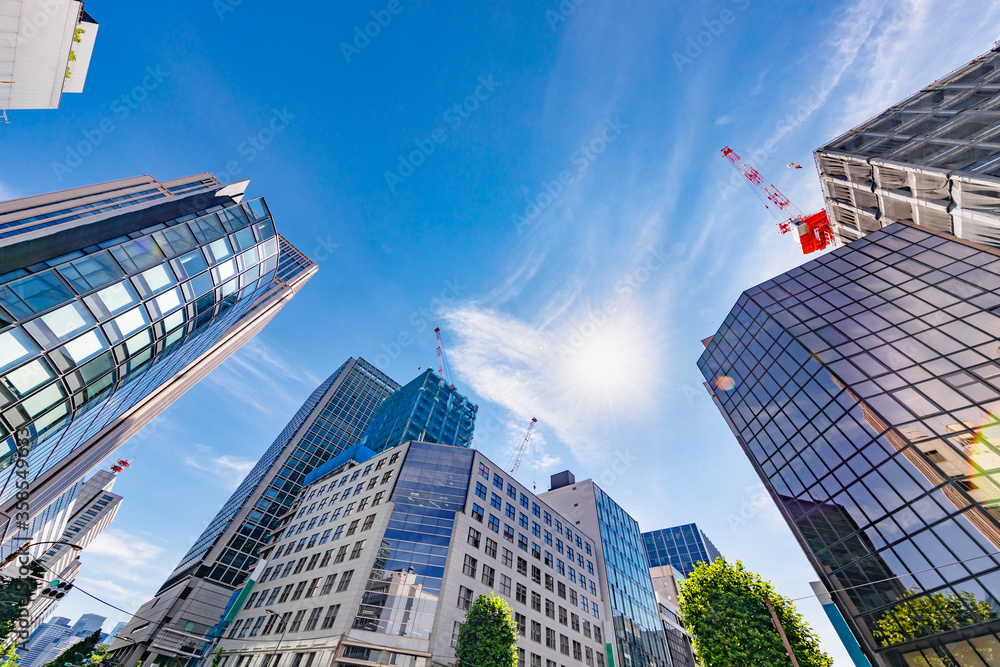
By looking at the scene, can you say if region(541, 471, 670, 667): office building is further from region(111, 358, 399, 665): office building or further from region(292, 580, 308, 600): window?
region(111, 358, 399, 665): office building

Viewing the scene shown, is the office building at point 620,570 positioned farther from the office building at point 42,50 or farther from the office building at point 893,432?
the office building at point 42,50

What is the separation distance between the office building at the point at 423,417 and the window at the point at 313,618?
49714 millimetres

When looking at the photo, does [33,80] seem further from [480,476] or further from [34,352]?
[480,476]

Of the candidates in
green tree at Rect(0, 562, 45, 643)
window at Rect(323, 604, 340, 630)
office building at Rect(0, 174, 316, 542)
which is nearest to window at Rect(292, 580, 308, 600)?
window at Rect(323, 604, 340, 630)

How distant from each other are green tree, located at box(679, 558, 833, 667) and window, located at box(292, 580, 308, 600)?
38.8 m

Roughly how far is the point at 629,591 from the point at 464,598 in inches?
1462

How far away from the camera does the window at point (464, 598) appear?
119 feet

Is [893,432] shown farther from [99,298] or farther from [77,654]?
[77,654]

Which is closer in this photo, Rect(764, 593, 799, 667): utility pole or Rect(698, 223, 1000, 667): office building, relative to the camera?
Rect(698, 223, 1000, 667): office building

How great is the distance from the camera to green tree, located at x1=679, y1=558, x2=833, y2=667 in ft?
65.5

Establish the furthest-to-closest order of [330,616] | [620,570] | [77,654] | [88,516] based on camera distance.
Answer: [88,516] < [620,570] < [77,654] < [330,616]

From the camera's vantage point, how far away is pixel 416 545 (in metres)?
38.9

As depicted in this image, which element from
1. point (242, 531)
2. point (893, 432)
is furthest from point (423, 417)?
point (893, 432)

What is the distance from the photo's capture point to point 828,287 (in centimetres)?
3206
